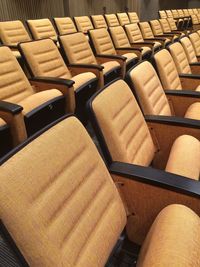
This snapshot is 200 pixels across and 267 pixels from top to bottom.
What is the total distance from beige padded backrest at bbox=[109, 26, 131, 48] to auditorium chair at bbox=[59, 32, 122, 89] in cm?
83

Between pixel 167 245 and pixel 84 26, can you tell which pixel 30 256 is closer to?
pixel 167 245

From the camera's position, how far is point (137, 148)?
1288mm

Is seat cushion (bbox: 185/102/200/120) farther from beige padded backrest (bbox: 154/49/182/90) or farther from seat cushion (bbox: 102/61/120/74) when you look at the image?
seat cushion (bbox: 102/61/120/74)

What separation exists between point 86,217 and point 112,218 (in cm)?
14

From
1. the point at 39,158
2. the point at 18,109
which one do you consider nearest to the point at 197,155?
the point at 39,158

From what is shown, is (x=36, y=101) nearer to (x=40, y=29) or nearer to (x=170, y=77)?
(x=170, y=77)

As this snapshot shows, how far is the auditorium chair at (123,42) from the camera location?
3695mm

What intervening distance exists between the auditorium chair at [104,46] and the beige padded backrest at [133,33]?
76 cm

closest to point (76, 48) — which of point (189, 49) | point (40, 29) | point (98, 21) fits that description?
point (189, 49)

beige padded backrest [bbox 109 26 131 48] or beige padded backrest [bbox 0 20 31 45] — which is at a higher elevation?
beige padded backrest [bbox 0 20 31 45]

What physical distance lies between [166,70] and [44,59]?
43.4 inches

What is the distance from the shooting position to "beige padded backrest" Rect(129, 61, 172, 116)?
153cm

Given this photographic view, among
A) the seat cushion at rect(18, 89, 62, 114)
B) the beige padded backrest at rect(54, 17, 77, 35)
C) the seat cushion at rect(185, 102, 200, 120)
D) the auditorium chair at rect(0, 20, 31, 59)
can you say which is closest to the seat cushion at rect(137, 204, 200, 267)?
the seat cushion at rect(185, 102, 200, 120)

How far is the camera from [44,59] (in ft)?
8.10
